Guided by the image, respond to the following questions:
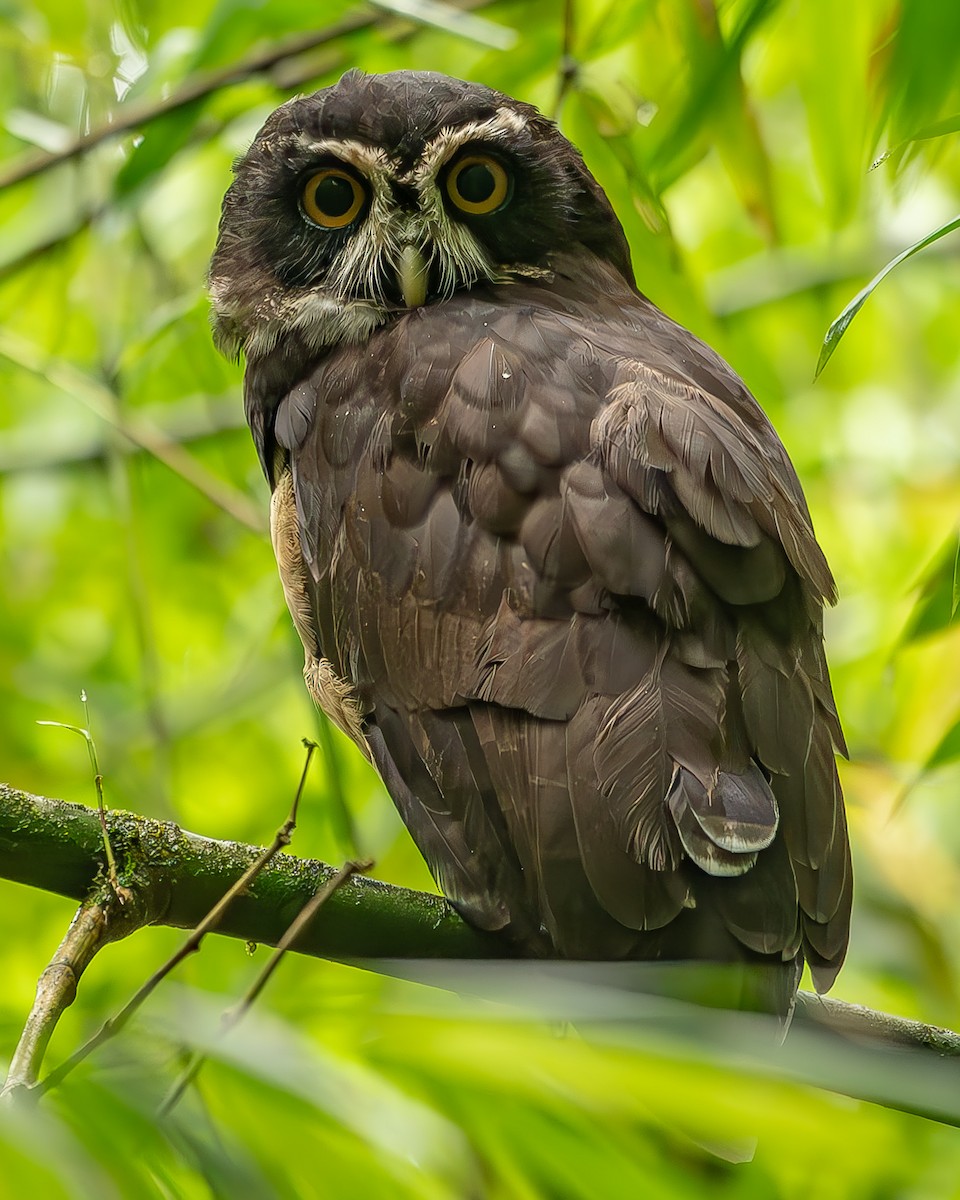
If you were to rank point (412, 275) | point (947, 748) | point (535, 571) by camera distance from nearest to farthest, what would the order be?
point (947, 748) → point (535, 571) → point (412, 275)

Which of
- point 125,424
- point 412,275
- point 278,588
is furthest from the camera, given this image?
point 278,588

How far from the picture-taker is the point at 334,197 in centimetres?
309

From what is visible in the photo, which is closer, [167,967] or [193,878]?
[167,967]

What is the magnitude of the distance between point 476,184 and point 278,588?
1.22m

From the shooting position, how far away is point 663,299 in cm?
327

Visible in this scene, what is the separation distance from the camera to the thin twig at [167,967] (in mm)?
1146

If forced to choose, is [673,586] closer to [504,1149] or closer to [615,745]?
[615,745]

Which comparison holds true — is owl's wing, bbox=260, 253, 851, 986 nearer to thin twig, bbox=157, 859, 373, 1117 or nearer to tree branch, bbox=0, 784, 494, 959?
tree branch, bbox=0, 784, 494, 959

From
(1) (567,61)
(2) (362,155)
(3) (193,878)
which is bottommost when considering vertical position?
(3) (193,878)

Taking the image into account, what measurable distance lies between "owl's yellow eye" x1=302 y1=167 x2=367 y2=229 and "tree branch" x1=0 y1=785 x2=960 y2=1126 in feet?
5.24

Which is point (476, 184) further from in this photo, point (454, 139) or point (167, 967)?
point (167, 967)

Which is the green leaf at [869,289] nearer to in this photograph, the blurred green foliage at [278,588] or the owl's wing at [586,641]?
the blurred green foliage at [278,588]

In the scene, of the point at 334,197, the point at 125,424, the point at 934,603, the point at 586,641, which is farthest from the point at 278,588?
the point at 934,603

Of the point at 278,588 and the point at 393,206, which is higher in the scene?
the point at 393,206
